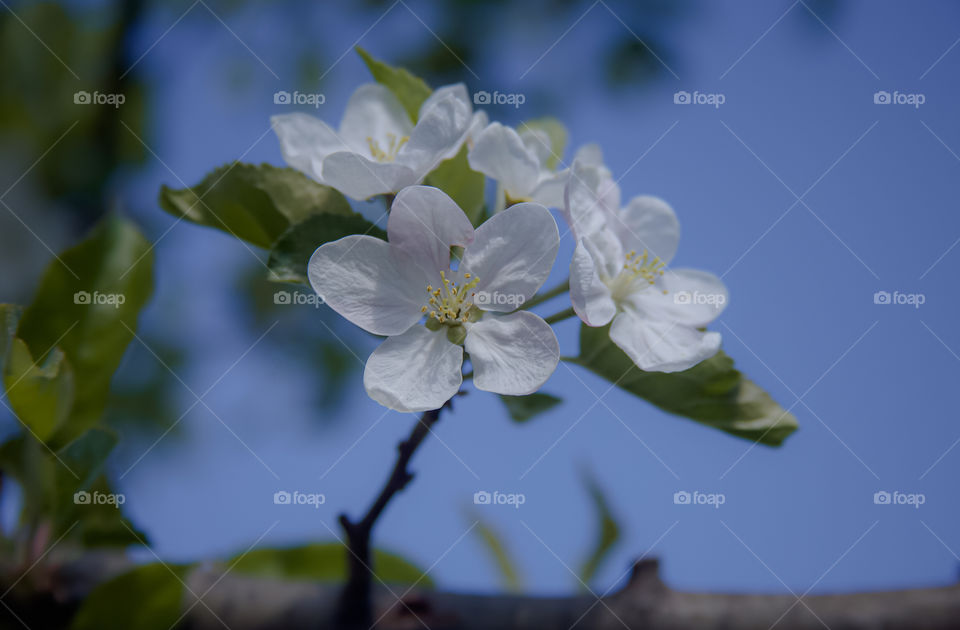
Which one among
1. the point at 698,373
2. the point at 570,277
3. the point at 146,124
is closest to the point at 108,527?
the point at 570,277

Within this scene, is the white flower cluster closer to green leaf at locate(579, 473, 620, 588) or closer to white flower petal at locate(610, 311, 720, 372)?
white flower petal at locate(610, 311, 720, 372)

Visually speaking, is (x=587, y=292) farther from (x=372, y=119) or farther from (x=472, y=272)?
(x=372, y=119)

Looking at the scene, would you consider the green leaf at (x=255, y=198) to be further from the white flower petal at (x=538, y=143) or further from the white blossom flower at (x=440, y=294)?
the white flower petal at (x=538, y=143)

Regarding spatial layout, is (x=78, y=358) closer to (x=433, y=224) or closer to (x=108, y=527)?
(x=108, y=527)

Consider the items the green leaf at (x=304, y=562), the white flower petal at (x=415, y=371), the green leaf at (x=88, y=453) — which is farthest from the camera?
the green leaf at (x=304, y=562)

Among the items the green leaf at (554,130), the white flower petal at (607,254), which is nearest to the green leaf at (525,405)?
the white flower petal at (607,254)

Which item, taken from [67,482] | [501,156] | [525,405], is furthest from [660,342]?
[67,482]

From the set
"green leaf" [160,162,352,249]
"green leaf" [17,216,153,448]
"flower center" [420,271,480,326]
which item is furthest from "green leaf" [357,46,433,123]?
"green leaf" [17,216,153,448]
